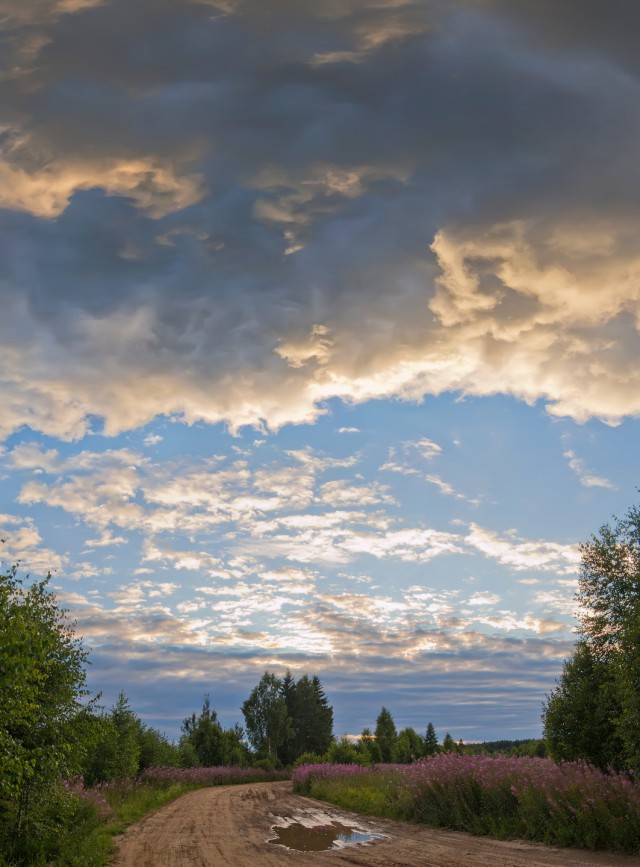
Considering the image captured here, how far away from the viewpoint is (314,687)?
107 meters

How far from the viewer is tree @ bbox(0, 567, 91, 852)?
10.2 metres

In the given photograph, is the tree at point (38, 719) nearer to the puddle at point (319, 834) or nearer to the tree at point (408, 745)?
the puddle at point (319, 834)

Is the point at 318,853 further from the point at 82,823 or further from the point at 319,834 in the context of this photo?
the point at 82,823

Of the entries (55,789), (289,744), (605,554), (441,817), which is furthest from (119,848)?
(289,744)

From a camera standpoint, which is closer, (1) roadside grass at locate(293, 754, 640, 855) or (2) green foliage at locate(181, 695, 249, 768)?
(1) roadside grass at locate(293, 754, 640, 855)

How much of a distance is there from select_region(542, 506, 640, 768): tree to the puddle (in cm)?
759

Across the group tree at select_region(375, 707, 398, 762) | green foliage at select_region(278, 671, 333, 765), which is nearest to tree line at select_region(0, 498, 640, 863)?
tree at select_region(375, 707, 398, 762)

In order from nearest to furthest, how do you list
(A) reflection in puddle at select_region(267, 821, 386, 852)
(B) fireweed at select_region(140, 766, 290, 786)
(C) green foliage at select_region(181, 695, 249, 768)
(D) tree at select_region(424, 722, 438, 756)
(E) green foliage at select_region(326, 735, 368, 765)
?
(A) reflection in puddle at select_region(267, 821, 386, 852), (B) fireweed at select_region(140, 766, 290, 786), (E) green foliage at select_region(326, 735, 368, 765), (C) green foliage at select_region(181, 695, 249, 768), (D) tree at select_region(424, 722, 438, 756)

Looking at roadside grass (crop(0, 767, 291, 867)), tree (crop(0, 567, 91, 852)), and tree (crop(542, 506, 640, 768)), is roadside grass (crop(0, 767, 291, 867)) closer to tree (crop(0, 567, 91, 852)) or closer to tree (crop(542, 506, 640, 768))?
tree (crop(0, 567, 91, 852))

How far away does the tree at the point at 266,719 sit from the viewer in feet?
267

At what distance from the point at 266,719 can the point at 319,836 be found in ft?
227

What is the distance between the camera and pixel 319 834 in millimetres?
18609

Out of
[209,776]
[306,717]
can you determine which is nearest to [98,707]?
[209,776]

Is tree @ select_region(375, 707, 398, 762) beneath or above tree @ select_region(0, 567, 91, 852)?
beneath
